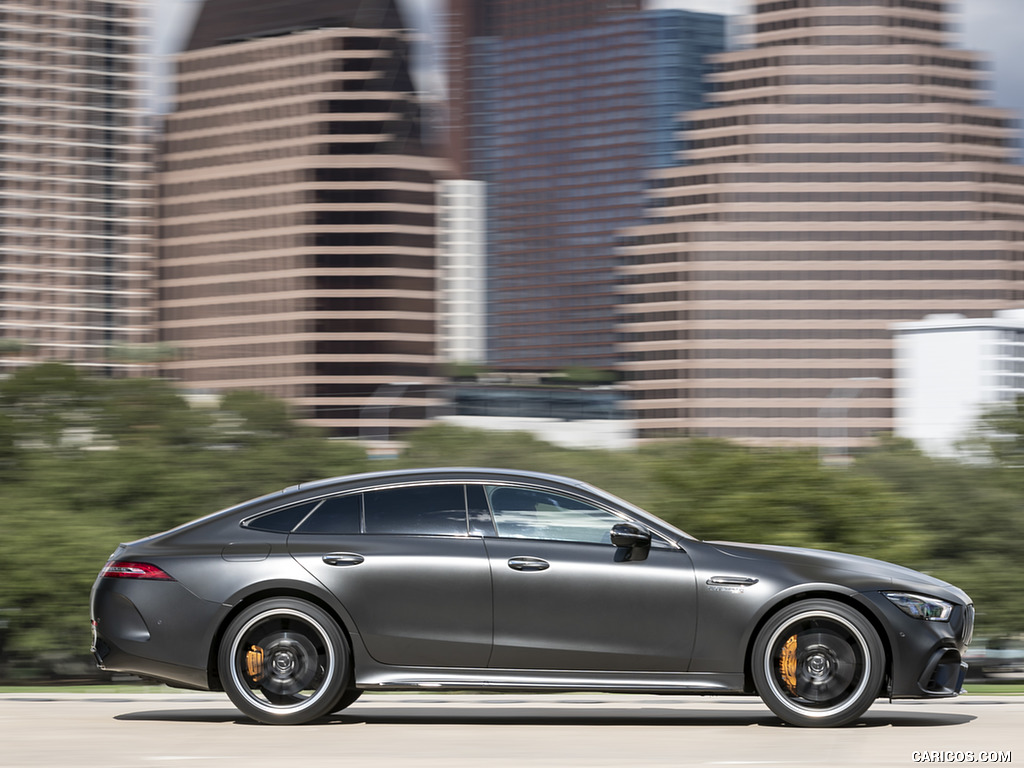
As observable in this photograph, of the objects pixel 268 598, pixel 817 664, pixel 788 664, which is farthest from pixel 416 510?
pixel 817 664

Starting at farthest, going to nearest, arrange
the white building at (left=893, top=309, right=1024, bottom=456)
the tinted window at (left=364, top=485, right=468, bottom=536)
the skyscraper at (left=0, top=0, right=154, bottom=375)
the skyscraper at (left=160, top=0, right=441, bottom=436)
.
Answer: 1. the skyscraper at (left=0, top=0, right=154, bottom=375)
2. the skyscraper at (left=160, top=0, right=441, bottom=436)
3. the white building at (left=893, top=309, right=1024, bottom=456)
4. the tinted window at (left=364, top=485, right=468, bottom=536)

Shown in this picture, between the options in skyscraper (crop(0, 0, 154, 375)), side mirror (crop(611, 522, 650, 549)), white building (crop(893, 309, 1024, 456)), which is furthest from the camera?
skyscraper (crop(0, 0, 154, 375))

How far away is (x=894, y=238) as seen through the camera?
13900 centimetres

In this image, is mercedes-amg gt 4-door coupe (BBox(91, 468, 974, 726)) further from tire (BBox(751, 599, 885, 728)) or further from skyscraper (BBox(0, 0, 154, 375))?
skyscraper (BBox(0, 0, 154, 375))

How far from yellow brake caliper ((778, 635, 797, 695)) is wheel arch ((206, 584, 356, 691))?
7.11ft

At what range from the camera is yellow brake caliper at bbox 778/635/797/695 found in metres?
6.81

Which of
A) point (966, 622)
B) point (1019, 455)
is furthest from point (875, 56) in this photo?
point (966, 622)

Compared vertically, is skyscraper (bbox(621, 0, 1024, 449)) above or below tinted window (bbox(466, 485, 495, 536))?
above

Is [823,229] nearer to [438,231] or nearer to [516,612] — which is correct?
[438,231]

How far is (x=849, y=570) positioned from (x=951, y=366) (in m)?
128

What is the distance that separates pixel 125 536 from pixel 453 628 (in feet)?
29.6

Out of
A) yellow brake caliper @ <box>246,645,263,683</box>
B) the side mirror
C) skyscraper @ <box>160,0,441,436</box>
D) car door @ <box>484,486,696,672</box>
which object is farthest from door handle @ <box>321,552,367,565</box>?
skyscraper @ <box>160,0,441,436</box>

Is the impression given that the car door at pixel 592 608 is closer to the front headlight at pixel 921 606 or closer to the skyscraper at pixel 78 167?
the front headlight at pixel 921 606

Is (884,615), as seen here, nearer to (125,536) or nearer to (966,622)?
(966,622)
